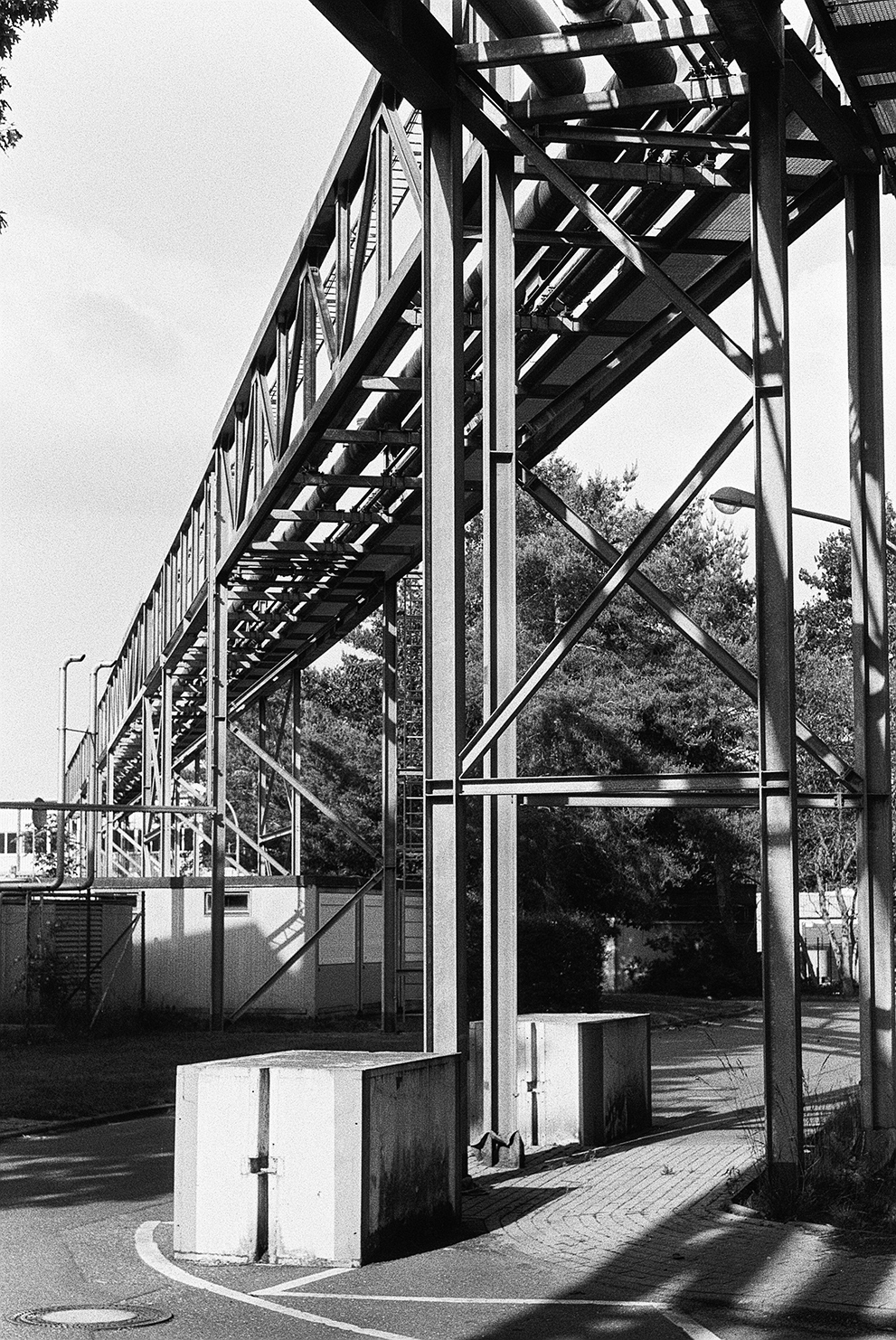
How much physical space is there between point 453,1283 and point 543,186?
9.36 m

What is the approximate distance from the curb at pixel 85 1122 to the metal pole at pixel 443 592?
16.6 feet

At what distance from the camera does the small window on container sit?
104ft

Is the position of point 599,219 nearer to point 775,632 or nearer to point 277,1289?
point 775,632

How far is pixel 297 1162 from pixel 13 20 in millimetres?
9522

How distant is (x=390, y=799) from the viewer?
29.0 meters

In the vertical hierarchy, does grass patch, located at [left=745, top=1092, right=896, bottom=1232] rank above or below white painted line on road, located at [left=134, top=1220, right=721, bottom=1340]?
above

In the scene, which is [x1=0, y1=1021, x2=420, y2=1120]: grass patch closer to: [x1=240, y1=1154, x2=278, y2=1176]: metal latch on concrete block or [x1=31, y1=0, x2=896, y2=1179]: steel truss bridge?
[x1=31, y1=0, x2=896, y2=1179]: steel truss bridge

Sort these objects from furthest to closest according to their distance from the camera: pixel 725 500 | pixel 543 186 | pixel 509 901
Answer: pixel 725 500 → pixel 543 186 → pixel 509 901

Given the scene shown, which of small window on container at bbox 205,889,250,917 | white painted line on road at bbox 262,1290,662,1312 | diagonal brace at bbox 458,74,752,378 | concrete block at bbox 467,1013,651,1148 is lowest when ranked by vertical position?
white painted line on road at bbox 262,1290,662,1312

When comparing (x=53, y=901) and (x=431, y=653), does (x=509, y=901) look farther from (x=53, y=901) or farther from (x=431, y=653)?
(x=53, y=901)

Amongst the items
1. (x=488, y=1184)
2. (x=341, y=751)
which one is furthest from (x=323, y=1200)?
(x=341, y=751)

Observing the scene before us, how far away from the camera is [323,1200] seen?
351 inches

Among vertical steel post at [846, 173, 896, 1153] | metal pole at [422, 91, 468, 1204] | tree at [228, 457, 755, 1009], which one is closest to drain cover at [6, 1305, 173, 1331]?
metal pole at [422, 91, 468, 1204]

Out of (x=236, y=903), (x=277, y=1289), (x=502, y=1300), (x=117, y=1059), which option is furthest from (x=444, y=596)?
(x=236, y=903)
